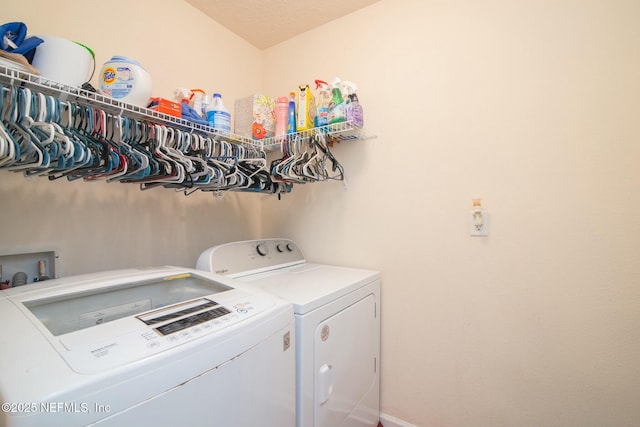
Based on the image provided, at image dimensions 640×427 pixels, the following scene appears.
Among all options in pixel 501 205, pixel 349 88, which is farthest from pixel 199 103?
pixel 501 205

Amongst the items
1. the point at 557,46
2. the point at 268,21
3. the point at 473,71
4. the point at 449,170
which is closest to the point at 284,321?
the point at 449,170

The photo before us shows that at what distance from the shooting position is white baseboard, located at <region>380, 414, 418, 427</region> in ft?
5.32

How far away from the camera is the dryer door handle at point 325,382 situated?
1.14 metres

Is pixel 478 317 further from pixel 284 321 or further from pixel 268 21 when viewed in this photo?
pixel 268 21

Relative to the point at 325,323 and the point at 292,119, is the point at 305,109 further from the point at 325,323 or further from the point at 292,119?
the point at 325,323

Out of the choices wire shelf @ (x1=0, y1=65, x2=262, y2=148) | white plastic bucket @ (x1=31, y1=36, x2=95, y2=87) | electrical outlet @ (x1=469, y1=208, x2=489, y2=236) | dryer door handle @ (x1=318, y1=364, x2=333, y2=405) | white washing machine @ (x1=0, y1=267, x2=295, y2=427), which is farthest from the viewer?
electrical outlet @ (x1=469, y1=208, x2=489, y2=236)

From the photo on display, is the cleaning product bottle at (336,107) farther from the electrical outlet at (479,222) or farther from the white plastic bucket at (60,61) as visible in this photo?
the white plastic bucket at (60,61)

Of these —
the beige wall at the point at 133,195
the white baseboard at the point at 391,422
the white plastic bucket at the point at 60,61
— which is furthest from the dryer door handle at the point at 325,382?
the white plastic bucket at the point at 60,61

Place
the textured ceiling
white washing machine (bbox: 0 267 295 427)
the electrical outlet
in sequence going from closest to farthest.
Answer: white washing machine (bbox: 0 267 295 427), the electrical outlet, the textured ceiling

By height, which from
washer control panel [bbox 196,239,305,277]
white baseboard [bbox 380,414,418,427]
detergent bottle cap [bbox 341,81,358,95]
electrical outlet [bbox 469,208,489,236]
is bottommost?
white baseboard [bbox 380,414,418,427]

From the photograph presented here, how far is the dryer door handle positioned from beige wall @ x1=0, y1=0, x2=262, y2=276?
1096 mm

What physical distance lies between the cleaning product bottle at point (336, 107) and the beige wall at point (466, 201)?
0.26m

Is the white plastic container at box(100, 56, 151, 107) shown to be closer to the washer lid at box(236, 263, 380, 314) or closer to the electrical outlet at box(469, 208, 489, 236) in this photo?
the washer lid at box(236, 263, 380, 314)

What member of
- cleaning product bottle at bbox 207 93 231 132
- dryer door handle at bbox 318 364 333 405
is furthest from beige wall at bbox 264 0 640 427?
cleaning product bottle at bbox 207 93 231 132
